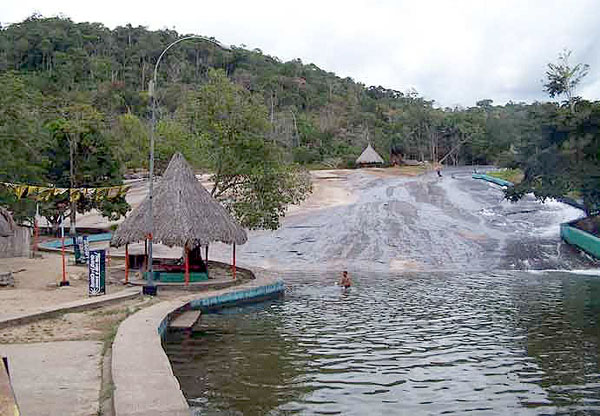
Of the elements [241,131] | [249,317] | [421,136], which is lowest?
[249,317]

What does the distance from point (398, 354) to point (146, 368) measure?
252 inches

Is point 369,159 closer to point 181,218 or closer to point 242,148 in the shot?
point 242,148

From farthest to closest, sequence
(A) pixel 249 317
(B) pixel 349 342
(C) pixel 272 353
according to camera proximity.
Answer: (A) pixel 249 317 < (B) pixel 349 342 < (C) pixel 272 353

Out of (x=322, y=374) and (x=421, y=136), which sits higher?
(x=421, y=136)

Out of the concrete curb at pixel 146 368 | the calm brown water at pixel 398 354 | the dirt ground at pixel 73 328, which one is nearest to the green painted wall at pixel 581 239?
the calm brown water at pixel 398 354

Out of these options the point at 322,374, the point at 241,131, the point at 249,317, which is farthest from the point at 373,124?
the point at 322,374

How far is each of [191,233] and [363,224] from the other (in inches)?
829

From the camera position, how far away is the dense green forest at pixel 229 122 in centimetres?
2894

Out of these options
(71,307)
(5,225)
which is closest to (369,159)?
(5,225)

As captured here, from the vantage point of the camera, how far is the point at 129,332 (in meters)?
14.7

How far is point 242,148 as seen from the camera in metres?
28.5

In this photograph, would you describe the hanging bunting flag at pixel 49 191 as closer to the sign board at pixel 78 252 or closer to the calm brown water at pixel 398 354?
the sign board at pixel 78 252

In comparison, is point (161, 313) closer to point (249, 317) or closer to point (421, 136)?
Answer: point (249, 317)

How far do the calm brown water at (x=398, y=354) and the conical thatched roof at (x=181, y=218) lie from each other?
3.41 meters
